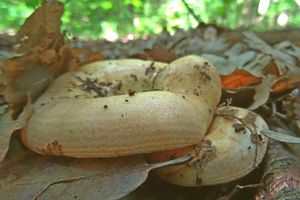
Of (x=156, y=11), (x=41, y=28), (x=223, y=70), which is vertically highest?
(x=41, y=28)

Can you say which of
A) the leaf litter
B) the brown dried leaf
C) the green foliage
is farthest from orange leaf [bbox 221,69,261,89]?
the green foliage

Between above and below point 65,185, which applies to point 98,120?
above

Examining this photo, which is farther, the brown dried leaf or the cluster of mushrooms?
the brown dried leaf

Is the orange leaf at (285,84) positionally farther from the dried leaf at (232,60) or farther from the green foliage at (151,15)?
the green foliage at (151,15)

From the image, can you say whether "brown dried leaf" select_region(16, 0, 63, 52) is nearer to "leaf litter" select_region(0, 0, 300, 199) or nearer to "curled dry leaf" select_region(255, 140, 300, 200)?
"leaf litter" select_region(0, 0, 300, 199)

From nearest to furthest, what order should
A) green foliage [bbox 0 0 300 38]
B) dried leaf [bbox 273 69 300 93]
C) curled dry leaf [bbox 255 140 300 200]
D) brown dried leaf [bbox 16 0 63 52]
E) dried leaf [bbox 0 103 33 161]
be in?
1. curled dry leaf [bbox 255 140 300 200]
2. dried leaf [bbox 0 103 33 161]
3. brown dried leaf [bbox 16 0 63 52]
4. dried leaf [bbox 273 69 300 93]
5. green foliage [bbox 0 0 300 38]

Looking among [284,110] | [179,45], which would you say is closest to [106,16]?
[179,45]

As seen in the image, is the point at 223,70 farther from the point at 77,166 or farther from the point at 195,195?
the point at 77,166

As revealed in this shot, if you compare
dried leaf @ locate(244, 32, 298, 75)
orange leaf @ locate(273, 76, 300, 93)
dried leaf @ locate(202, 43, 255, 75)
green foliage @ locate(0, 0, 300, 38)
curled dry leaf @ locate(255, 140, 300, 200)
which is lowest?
green foliage @ locate(0, 0, 300, 38)
